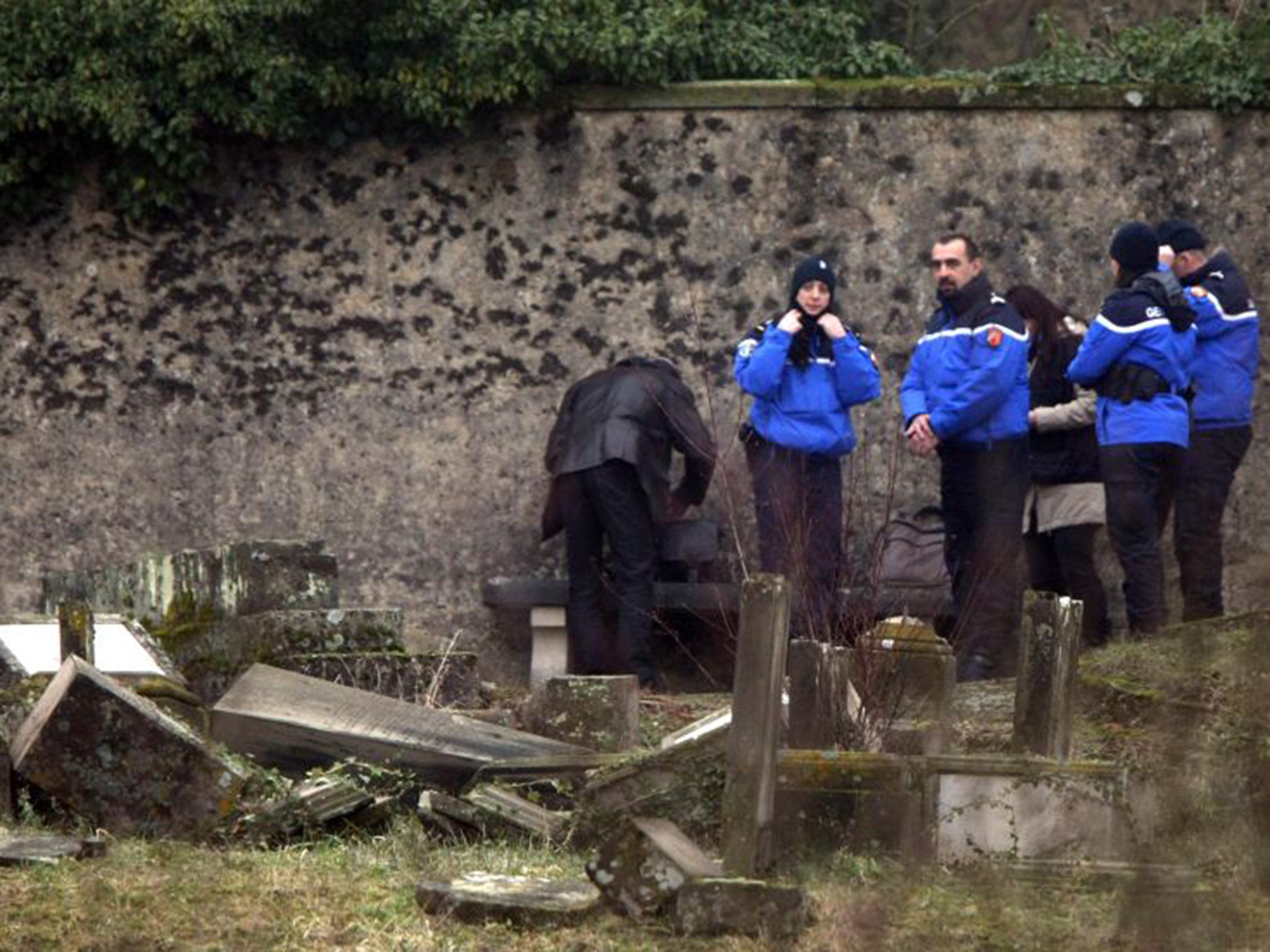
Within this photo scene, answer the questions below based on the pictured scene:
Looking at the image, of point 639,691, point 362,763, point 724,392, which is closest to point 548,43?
point 724,392

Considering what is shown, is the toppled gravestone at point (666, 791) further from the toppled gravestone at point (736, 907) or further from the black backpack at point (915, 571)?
the black backpack at point (915, 571)

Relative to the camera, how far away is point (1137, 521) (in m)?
11.1

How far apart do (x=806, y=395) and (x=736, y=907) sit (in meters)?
5.78

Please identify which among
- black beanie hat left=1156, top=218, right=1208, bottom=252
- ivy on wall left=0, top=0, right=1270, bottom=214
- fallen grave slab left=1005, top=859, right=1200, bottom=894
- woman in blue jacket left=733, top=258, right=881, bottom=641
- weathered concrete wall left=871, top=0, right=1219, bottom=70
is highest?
weathered concrete wall left=871, top=0, right=1219, bottom=70

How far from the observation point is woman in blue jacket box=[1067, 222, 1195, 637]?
433 inches

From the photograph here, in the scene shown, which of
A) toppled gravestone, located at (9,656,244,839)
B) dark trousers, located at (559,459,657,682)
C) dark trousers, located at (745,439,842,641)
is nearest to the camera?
toppled gravestone, located at (9,656,244,839)

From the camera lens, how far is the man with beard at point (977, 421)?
11453 millimetres

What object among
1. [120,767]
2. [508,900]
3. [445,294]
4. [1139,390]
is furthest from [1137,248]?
[508,900]

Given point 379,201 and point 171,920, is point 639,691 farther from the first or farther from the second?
point 171,920

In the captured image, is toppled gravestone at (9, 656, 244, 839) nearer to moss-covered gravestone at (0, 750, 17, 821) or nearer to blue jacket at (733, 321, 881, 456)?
moss-covered gravestone at (0, 750, 17, 821)

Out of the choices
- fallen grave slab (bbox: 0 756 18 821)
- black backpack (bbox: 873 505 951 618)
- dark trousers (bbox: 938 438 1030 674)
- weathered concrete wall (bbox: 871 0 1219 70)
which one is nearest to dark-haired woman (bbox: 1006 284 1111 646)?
dark trousers (bbox: 938 438 1030 674)

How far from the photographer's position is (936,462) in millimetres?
13688

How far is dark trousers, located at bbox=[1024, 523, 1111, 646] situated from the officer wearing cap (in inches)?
16.9

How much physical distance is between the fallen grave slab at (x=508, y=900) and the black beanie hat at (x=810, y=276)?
18.2ft
